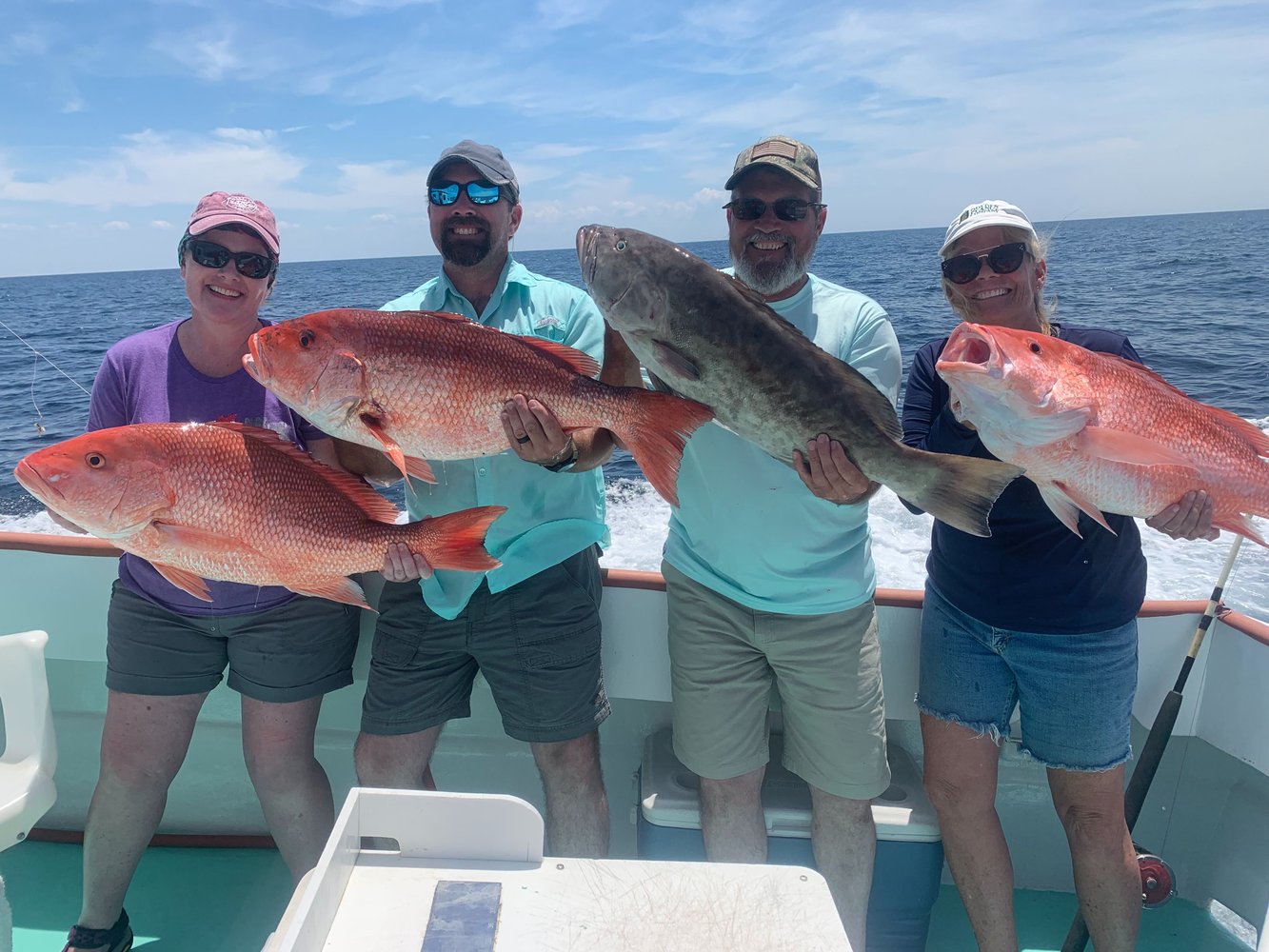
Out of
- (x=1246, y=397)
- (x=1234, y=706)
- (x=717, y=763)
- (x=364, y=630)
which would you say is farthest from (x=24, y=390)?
(x=1246, y=397)

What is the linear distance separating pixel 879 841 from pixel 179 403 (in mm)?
2972

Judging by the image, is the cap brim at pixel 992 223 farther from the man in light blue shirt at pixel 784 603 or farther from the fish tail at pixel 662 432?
the fish tail at pixel 662 432

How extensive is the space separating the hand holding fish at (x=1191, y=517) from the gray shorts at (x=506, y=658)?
1919 mm

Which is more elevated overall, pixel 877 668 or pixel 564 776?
pixel 877 668

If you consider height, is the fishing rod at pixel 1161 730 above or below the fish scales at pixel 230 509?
below

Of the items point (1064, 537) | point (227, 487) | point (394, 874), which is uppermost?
point (227, 487)

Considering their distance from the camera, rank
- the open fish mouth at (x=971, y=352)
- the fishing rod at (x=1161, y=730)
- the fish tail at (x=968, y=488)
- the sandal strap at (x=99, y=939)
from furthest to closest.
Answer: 1. the fishing rod at (x=1161, y=730)
2. the sandal strap at (x=99, y=939)
3. the fish tail at (x=968, y=488)
4. the open fish mouth at (x=971, y=352)

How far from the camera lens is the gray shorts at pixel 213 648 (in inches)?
113

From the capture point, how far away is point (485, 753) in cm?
384

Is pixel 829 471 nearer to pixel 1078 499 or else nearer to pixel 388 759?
pixel 1078 499

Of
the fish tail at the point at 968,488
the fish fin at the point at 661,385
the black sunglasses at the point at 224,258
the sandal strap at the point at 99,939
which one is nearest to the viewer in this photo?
the fish tail at the point at 968,488

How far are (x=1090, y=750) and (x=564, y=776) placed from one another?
180 centimetres

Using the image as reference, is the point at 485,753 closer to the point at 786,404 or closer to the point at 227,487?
the point at 227,487

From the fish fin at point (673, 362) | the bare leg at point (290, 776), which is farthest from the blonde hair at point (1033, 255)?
the bare leg at point (290, 776)
